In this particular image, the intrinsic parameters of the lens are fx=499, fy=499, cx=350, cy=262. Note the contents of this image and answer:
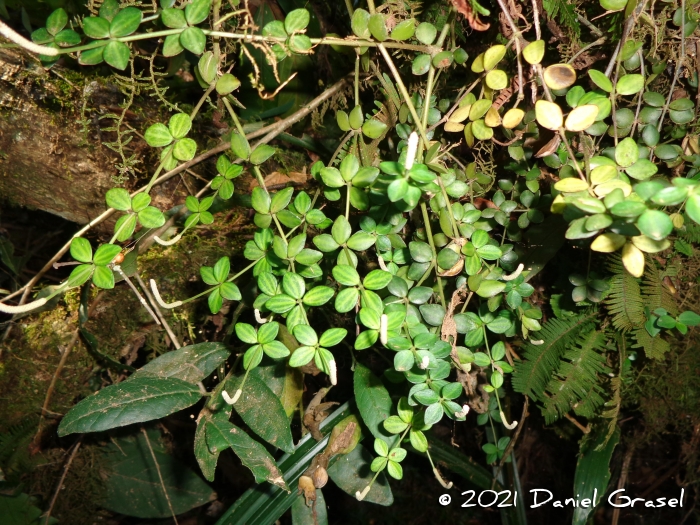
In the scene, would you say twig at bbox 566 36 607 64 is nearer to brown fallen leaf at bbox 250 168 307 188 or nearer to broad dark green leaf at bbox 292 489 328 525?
brown fallen leaf at bbox 250 168 307 188

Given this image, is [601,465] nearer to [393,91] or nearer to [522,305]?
[522,305]

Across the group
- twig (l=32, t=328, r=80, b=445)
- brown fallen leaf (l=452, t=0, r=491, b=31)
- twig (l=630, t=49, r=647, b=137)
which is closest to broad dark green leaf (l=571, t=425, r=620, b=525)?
twig (l=630, t=49, r=647, b=137)

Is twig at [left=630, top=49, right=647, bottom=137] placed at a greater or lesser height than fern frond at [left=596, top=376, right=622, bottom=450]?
greater

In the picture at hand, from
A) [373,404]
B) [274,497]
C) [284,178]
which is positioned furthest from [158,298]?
[284,178]

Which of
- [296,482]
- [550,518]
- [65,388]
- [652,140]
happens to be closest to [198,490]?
[65,388]

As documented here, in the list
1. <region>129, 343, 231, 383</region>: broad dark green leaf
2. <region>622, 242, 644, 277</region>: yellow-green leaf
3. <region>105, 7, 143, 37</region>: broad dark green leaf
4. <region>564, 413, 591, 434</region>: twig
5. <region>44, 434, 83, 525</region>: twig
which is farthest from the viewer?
A: <region>44, 434, 83, 525</region>: twig

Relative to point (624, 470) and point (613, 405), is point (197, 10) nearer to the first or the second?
point (613, 405)
